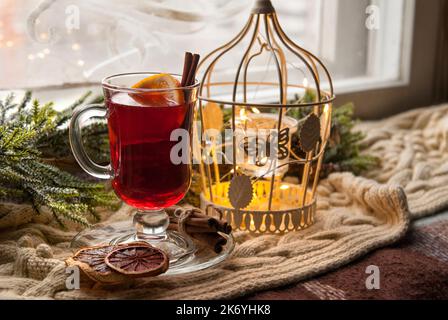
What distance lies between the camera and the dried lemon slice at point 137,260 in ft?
2.79

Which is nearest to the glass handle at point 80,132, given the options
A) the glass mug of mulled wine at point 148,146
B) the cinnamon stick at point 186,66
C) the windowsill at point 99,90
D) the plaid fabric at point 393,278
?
the glass mug of mulled wine at point 148,146

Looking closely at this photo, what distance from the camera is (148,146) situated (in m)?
0.93

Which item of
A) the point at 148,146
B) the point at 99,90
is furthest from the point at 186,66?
the point at 99,90

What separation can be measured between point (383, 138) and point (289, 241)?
631 mm

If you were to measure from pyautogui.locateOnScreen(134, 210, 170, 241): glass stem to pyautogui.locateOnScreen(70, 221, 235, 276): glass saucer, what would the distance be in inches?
0.8

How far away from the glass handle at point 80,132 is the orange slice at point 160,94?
0.08m

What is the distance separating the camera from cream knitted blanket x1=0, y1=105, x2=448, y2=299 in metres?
0.87

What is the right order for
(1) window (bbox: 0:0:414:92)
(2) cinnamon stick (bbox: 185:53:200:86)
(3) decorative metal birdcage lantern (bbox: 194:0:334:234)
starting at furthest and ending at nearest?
(1) window (bbox: 0:0:414:92) → (3) decorative metal birdcage lantern (bbox: 194:0:334:234) → (2) cinnamon stick (bbox: 185:53:200:86)

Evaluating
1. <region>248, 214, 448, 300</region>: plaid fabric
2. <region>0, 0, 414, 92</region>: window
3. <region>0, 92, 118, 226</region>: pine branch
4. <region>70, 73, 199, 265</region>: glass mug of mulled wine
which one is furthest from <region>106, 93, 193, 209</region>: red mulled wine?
<region>0, 0, 414, 92</region>: window

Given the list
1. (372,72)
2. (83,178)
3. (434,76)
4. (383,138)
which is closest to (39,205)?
(83,178)

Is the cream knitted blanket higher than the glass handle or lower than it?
lower

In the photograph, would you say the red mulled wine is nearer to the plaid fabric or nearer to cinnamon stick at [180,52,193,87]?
cinnamon stick at [180,52,193,87]

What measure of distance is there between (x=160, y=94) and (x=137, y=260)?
0.23 metres
